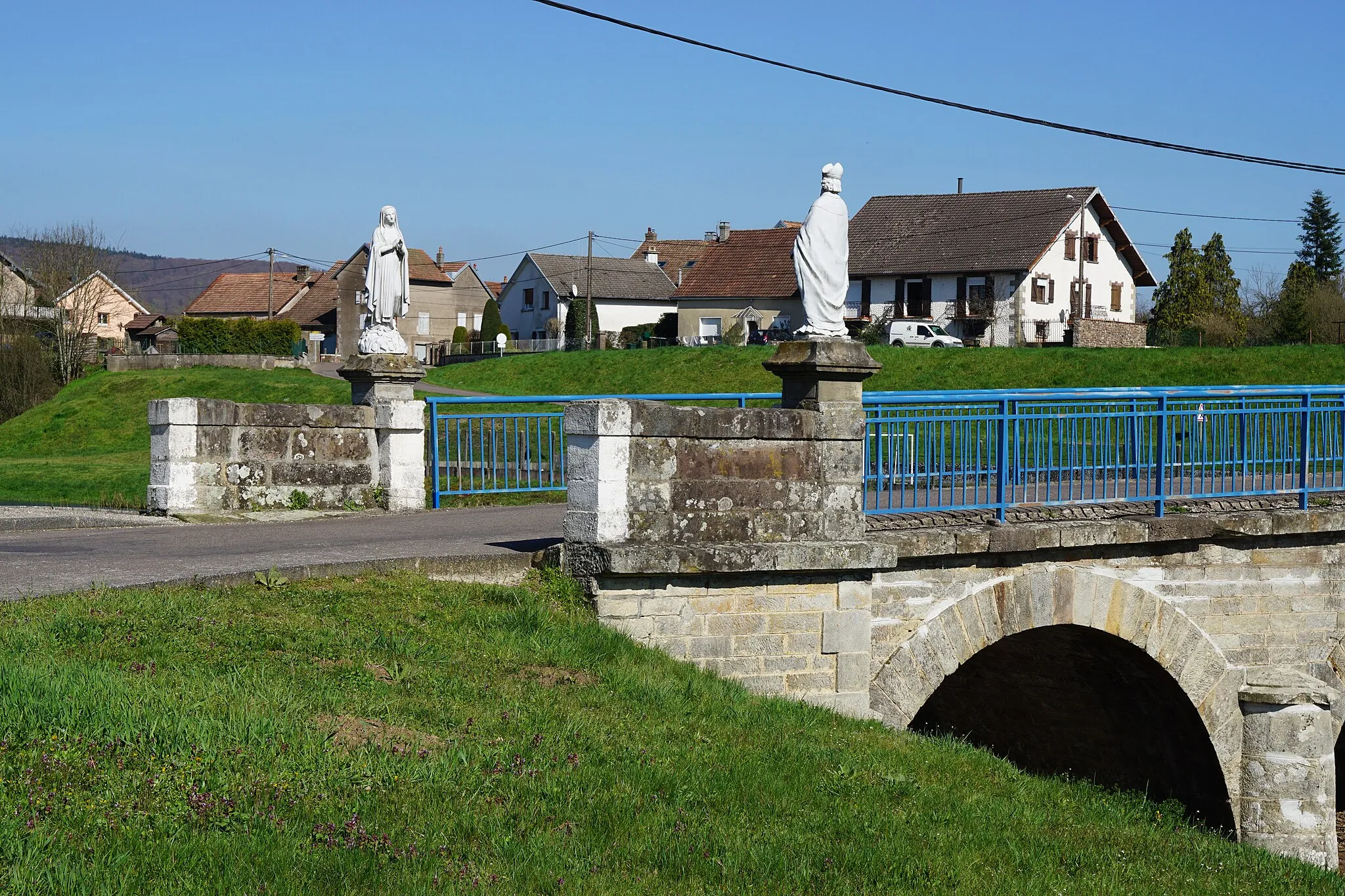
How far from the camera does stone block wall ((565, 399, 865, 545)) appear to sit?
8.73 m

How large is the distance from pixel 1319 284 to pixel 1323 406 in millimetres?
42343

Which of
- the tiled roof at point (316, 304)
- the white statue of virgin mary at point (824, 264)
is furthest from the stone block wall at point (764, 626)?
the tiled roof at point (316, 304)

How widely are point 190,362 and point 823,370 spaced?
43663mm

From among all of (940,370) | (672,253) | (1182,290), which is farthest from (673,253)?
(940,370)

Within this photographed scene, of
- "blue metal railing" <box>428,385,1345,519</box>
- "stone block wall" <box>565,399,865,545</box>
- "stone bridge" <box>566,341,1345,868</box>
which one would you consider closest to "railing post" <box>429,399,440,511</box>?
"blue metal railing" <box>428,385,1345,519</box>

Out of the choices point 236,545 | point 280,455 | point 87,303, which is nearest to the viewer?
point 236,545

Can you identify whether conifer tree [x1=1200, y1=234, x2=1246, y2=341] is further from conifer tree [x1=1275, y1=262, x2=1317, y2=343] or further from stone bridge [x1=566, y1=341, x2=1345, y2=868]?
stone bridge [x1=566, y1=341, x2=1345, y2=868]

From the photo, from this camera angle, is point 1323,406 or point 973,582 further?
point 1323,406

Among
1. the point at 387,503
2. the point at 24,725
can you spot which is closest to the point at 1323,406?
the point at 387,503

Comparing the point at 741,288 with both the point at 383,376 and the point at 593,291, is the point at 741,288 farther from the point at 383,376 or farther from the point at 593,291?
the point at 383,376

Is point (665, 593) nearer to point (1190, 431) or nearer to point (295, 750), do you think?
point (295, 750)

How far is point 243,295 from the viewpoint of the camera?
281 ft

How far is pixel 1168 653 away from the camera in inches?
445

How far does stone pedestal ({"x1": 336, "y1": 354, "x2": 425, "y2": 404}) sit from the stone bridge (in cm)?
461
